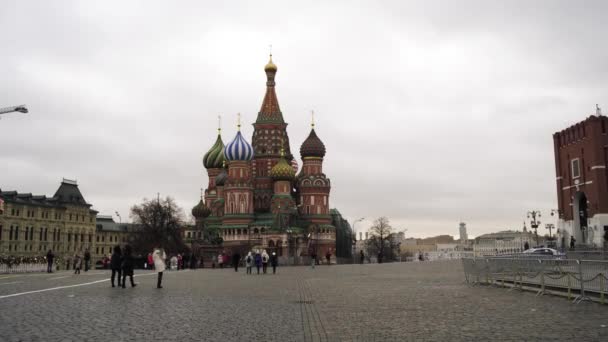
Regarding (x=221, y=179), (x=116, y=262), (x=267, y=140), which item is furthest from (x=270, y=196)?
(x=116, y=262)

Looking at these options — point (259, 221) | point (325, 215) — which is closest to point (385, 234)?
point (325, 215)

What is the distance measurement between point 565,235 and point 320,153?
109 ft

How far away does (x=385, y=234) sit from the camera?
113m

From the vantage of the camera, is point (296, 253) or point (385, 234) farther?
point (385, 234)

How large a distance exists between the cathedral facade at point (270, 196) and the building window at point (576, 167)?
3126 centimetres

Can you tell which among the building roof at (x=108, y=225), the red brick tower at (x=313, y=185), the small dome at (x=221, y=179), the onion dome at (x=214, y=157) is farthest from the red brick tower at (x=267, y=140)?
the building roof at (x=108, y=225)

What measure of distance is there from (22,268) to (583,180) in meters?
56.3

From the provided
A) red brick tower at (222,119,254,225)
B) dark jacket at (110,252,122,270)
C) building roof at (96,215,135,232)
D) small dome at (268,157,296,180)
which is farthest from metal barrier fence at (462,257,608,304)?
building roof at (96,215,135,232)

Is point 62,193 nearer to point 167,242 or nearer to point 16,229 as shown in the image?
point 16,229

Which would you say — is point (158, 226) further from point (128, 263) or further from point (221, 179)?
point (128, 263)

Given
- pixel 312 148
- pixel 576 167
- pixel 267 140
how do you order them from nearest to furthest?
1. pixel 576 167
2. pixel 312 148
3. pixel 267 140

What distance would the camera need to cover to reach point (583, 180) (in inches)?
2633

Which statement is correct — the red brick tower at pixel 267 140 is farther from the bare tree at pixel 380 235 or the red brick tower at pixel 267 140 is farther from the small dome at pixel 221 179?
the bare tree at pixel 380 235

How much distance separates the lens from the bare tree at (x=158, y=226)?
258ft
